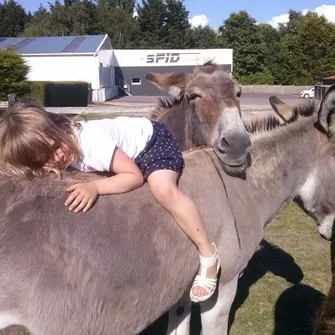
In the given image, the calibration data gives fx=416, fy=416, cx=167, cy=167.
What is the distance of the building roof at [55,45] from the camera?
3878 centimetres

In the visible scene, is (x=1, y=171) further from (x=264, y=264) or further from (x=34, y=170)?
(x=264, y=264)

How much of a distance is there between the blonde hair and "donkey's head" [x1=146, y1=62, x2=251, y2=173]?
1.41m

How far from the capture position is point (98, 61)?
126 feet

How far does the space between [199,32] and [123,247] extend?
80.2m

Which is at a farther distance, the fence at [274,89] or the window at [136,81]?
the fence at [274,89]

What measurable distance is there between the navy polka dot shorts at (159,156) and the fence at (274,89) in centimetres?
5080

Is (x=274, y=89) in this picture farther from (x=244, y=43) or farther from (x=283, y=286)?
(x=283, y=286)

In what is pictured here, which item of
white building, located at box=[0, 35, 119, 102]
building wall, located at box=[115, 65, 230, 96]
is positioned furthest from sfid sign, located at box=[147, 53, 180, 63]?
white building, located at box=[0, 35, 119, 102]

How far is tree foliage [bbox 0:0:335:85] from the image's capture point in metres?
52.7

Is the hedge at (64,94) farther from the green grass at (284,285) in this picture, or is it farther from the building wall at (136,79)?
the green grass at (284,285)

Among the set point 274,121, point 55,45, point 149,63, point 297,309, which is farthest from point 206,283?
point 149,63

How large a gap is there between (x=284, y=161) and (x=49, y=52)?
3861 centimetres

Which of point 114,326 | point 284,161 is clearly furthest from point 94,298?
point 284,161

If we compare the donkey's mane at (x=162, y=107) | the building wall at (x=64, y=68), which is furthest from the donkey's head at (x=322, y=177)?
the building wall at (x=64, y=68)
